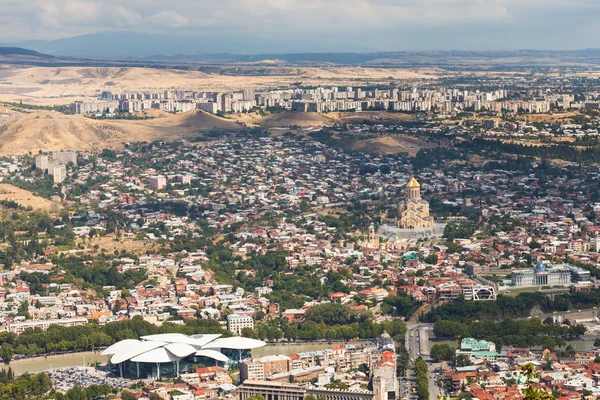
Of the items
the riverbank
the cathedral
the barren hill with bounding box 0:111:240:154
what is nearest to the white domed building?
the riverbank

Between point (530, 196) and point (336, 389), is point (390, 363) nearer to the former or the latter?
point (336, 389)

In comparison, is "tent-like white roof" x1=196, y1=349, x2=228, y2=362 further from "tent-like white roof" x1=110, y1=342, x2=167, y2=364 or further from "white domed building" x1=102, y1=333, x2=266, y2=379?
"tent-like white roof" x1=110, y1=342, x2=167, y2=364

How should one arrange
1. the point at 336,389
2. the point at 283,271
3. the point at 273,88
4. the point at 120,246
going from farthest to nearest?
the point at 273,88
the point at 120,246
the point at 283,271
the point at 336,389

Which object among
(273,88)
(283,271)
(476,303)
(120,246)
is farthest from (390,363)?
(273,88)

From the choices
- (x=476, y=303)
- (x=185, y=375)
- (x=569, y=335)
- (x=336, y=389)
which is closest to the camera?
(x=336, y=389)

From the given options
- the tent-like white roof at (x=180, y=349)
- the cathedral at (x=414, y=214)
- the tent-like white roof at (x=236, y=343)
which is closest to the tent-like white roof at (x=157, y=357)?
the tent-like white roof at (x=180, y=349)

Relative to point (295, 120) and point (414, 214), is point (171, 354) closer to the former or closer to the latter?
point (414, 214)

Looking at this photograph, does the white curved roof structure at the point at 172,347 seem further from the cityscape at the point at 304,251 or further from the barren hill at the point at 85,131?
the barren hill at the point at 85,131

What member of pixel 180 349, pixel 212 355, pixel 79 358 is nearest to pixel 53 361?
pixel 79 358
